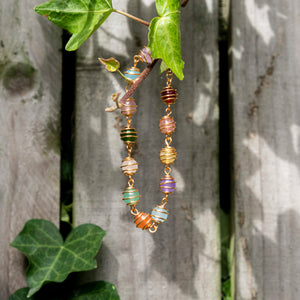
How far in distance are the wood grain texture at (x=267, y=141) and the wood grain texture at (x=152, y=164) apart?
0.07 meters

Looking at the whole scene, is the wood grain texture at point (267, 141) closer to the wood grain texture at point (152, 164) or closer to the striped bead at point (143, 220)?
the wood grain texture at point (152, 164)

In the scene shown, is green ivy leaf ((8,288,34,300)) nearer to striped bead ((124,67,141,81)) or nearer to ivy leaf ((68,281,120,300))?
ivy leaf ((68,281,120,300))

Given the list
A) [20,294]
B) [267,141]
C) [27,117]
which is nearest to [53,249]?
[20,294]

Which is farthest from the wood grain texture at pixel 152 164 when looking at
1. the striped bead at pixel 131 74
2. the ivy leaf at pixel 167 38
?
the ivy leaf at pixel 167 38

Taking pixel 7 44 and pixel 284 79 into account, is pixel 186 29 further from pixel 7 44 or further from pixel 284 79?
pixel 7 44

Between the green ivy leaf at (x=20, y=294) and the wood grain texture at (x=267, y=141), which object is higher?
the wood grain texture at (x=267, y=141)

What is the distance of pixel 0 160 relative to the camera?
81 cm

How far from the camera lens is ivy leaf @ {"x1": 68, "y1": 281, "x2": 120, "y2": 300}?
0.74 metres

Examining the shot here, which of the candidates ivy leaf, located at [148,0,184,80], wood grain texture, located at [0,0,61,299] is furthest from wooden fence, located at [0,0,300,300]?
ivy leaf, located at [148,0,184,80]

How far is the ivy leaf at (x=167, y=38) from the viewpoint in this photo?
1.96 feet

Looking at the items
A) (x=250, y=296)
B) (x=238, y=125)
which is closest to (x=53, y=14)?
(x=238, y=125)

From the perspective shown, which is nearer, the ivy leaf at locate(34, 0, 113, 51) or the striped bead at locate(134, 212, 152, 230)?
the ivy leaf at locate(34, 0, 113, 51)

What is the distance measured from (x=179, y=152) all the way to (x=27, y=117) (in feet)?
1.31

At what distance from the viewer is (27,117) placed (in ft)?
2.69
